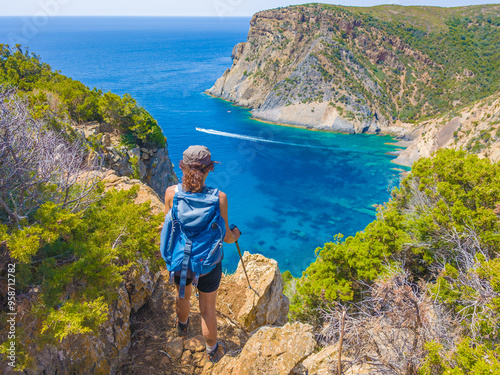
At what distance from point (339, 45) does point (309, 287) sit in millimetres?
90575

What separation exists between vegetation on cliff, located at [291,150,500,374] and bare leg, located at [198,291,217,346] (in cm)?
351

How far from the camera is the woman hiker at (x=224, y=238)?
3.37m

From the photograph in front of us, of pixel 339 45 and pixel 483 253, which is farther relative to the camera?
pixel 339 45

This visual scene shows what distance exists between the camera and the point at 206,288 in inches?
151

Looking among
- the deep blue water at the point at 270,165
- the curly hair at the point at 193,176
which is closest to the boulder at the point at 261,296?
the curly hair at the point at 193,176

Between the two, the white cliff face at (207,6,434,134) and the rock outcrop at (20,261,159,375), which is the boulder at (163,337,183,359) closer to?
the rock outcrop at (20,261,159,375)

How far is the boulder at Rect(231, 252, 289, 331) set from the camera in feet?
20.1

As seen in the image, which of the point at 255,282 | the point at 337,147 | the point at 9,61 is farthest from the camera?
the point at 337,147

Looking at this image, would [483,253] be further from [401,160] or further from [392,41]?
[392,41]

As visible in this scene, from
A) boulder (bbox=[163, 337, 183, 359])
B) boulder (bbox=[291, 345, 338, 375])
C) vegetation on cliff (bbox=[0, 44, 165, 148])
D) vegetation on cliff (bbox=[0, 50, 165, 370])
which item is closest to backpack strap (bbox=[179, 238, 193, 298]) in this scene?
vegetation on cliff (bbox=[0, 50, 165, 370])

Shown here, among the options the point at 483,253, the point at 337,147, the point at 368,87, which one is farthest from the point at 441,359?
the point at 368,87

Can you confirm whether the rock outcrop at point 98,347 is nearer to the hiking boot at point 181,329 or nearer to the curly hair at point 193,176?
the hiking boot at point 181,329

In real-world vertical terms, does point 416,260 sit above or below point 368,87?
below

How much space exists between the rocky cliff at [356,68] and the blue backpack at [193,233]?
7415 cm
